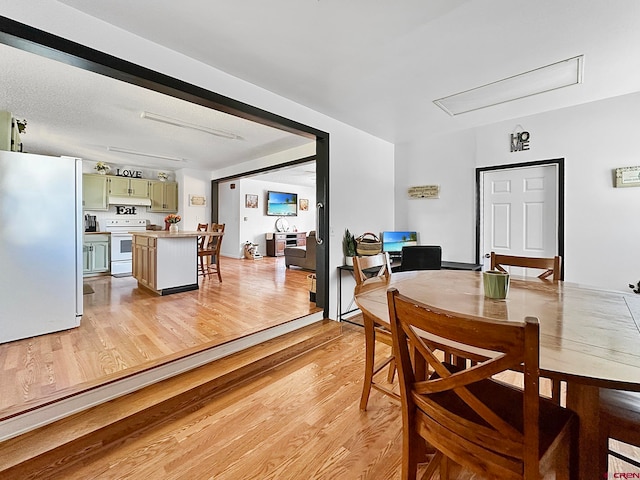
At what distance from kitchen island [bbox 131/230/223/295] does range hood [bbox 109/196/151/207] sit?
226 cm

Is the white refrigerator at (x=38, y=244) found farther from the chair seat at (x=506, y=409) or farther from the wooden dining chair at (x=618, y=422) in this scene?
the wooden dining chair at (x=618, y=422)

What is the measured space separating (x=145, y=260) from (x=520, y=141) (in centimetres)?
539

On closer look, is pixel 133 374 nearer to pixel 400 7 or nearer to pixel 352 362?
pixel 352 362

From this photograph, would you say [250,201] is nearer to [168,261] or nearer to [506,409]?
[168,261]

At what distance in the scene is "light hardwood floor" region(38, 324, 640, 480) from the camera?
1.39 metres

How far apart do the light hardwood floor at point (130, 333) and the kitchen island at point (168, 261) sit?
17cm

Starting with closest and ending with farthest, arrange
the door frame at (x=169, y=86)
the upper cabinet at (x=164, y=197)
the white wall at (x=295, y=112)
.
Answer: the door frame at (x=169, y=86)
the white wall at (x=295, y=112)
the upper cabinet at (x=164, y=197)

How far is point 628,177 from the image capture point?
2.78 m

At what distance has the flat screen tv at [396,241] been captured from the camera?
4.19m

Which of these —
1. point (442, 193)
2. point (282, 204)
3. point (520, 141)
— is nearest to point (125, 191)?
point (282, 204)

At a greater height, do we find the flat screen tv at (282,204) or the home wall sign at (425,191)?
the flat screen tv at (282,204)

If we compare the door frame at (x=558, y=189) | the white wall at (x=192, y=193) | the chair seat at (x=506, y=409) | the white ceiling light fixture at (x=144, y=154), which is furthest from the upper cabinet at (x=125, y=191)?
the chair seat at (x=506, y=409)

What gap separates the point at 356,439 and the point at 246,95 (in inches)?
108

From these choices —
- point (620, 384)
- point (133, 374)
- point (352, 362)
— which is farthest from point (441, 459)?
point (133, 374)
